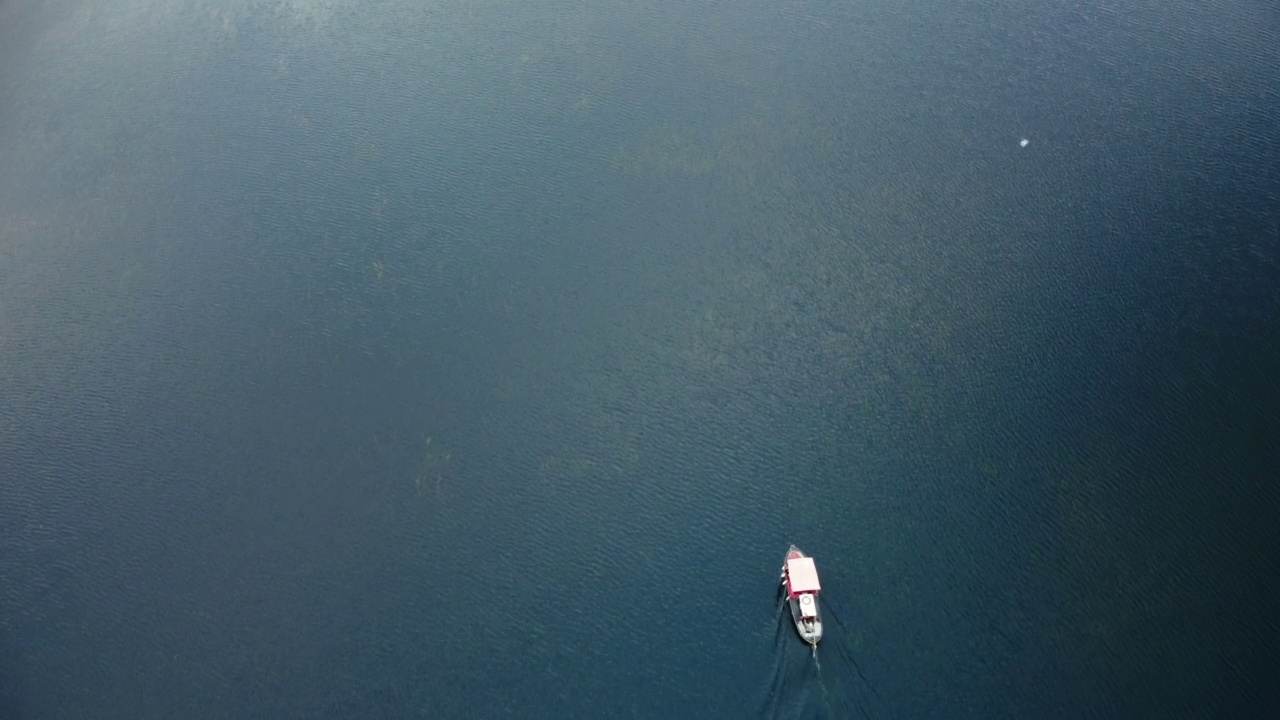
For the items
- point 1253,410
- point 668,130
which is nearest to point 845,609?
point 1253,410

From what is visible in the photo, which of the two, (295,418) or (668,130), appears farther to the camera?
(668,130)

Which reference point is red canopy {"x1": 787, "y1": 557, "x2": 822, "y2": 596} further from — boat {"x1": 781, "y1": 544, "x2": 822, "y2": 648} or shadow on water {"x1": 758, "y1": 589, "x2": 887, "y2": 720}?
shadow on water {"x1": 758, "y1": 589, "x2": 887, "y2": 720}

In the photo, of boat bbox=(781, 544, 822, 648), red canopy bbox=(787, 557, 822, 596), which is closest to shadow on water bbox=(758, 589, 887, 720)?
boat bbox=(781, 544, 822, 648)

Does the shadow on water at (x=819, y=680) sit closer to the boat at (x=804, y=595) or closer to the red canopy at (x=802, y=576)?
the boat at (x=804, y=595)

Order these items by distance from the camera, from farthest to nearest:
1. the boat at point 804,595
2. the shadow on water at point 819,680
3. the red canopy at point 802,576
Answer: the red canopy at point 802,576 < the boat at point 804,595 < the shadow on water at point 819,680

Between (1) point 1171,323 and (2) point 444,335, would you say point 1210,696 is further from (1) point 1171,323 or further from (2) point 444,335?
(2) point 444,335

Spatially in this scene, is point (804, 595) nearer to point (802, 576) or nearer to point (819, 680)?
point (802, 576)

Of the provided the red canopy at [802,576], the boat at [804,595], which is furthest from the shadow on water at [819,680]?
the red canopy at [802,576]
